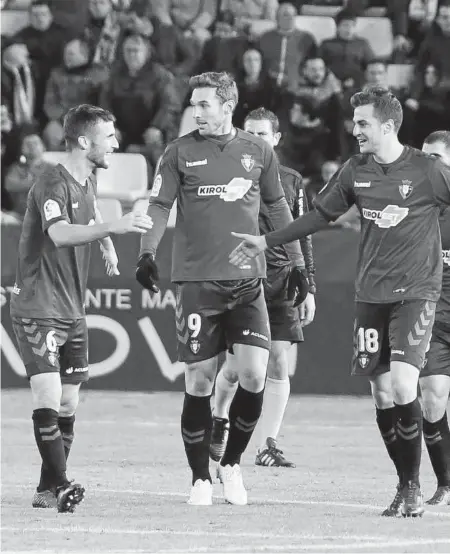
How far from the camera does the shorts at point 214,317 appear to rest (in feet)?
25.8

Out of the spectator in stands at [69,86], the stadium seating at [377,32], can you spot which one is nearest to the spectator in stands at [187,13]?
the spectator in stands at [69,86]

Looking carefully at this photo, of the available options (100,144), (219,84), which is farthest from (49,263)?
(219,84)

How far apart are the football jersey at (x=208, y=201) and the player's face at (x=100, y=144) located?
310 millimetres

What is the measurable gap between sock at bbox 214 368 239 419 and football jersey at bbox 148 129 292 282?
1704mm

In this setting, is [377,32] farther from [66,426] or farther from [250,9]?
[66,426]

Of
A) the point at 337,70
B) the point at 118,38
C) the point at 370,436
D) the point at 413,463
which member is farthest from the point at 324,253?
the point at 413,463

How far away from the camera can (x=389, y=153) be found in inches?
297

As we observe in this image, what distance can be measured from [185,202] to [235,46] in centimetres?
954

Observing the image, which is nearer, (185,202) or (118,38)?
(185,202)

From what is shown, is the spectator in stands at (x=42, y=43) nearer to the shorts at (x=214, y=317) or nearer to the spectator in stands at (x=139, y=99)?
the spectator in stands at (x=139, y=99)

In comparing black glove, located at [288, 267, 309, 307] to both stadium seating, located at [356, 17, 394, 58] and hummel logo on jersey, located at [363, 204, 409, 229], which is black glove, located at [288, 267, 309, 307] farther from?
stadium seating, located at [356, 17, 394, 58]

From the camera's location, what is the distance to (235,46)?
17156mm

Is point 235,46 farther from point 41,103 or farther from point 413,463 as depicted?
point 413,463

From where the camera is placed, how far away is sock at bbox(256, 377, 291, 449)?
10.1 metres
